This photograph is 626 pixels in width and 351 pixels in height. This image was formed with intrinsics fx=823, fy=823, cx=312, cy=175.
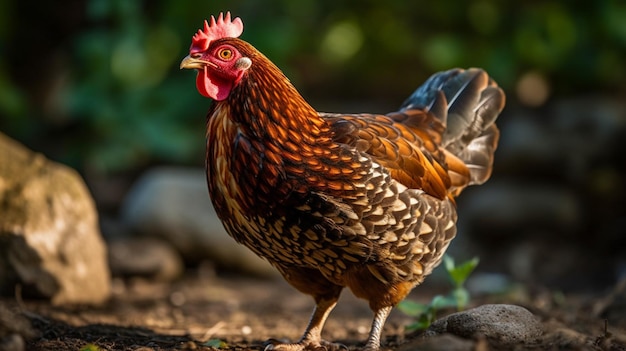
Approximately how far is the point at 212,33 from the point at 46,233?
2207 mm

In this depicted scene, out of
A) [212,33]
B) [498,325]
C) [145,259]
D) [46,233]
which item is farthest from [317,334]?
[145,259]

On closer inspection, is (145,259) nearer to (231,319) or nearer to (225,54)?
(231,319)

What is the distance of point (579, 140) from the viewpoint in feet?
27.3

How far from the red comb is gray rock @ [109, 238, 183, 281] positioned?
3420mm

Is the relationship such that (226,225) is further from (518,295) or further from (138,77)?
(138,77)

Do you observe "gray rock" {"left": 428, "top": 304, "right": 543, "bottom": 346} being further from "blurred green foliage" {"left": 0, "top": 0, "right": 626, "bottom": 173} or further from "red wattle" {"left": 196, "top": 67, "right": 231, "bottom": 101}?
"blurred green foliage" {"left": 0, "top": 0, "right": 626, "bottom": 173}

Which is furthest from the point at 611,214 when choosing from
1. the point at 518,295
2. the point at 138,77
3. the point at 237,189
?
the point at 237,189

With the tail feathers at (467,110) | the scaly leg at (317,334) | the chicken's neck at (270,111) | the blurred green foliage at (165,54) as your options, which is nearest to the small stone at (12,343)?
the chicken's neck at (270,111)

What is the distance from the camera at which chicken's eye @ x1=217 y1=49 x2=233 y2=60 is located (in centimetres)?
375

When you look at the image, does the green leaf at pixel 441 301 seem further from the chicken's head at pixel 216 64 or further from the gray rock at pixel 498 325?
the chicken's head at pixel 216 64

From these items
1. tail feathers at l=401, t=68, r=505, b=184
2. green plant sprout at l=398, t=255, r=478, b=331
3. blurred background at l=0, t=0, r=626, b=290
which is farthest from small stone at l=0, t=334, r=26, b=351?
blurred background at l=0, t=0, r=626, b=290

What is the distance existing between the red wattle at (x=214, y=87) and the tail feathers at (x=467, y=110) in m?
1.33

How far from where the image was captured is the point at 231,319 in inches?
220

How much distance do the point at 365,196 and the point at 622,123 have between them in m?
5.28
